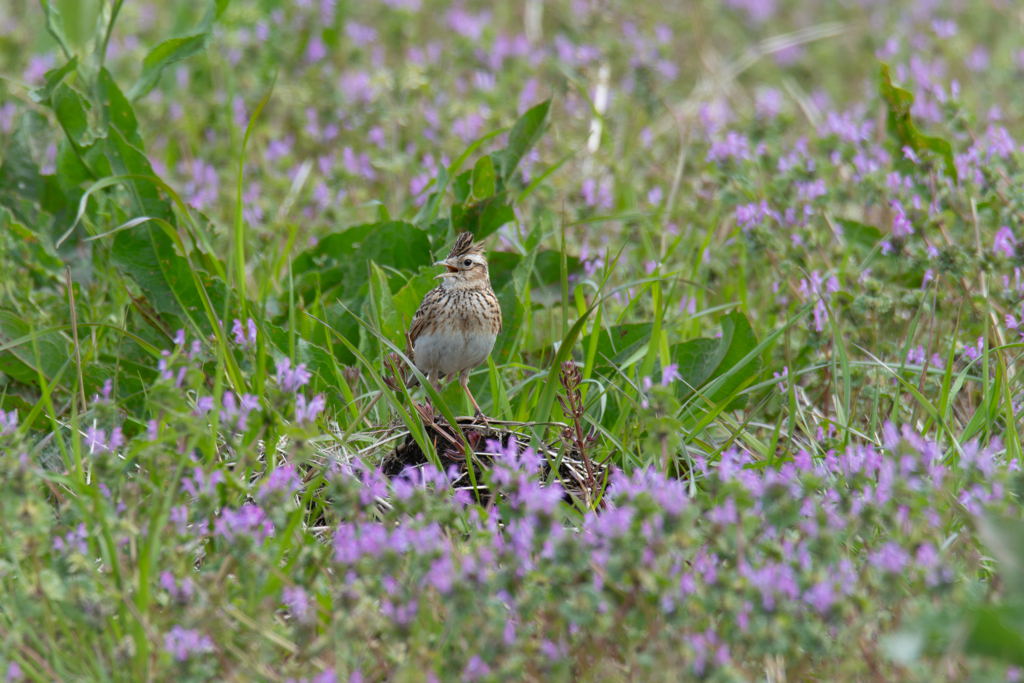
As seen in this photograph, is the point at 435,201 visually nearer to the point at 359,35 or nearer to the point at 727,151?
the point at 727,151

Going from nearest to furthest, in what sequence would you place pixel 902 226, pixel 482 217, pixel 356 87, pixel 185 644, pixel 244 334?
pixel 185 644, pixel 244 334, pixel 902 226, pixel 482 217, pixel 356 87

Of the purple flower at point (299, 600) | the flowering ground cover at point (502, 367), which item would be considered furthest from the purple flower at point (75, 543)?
the purple flower at point (299, 600)

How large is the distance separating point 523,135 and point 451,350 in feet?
3.88

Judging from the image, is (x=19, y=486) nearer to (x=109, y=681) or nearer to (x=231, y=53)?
(x=109, y=681)

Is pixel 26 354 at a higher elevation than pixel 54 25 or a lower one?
lower

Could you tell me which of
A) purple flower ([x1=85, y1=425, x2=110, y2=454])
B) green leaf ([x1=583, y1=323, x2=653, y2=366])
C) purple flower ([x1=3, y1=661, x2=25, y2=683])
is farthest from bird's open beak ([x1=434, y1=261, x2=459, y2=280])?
purple flower ([x1=3, y1=661, x2=25, y2=683])

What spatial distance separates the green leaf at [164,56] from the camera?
4750 mm

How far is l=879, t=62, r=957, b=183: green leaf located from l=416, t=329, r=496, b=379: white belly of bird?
2.59 metres

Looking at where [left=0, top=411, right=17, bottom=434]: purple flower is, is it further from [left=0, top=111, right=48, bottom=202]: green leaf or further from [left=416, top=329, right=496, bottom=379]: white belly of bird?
[left=0, top=111, right=48, bottom=202]: green leaf

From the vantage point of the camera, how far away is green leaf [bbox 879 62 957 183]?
5148 mm

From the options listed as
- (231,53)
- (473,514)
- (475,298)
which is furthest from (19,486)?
(231,53)

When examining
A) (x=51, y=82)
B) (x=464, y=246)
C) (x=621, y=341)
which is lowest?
(x=621, y=341)

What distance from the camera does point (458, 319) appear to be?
4320 mm

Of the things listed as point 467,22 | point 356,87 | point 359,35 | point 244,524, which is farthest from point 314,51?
point 244,524
